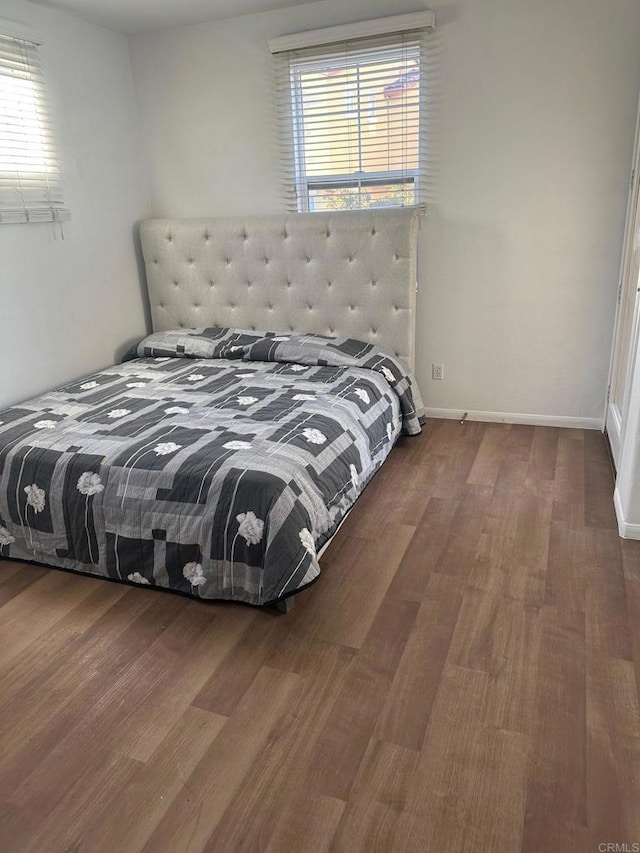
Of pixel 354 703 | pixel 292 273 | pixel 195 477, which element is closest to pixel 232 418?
pixel 195 477

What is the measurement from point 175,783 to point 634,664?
4.38 feet

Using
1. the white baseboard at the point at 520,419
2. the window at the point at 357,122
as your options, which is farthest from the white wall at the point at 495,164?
the window at the point at 357,122

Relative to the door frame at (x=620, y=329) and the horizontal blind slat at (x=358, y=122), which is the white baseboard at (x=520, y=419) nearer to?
the door frame at (x=620, y=329)

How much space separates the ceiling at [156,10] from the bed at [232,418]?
3.56 feet

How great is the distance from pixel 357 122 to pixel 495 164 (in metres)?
0.81

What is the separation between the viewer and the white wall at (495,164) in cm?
308

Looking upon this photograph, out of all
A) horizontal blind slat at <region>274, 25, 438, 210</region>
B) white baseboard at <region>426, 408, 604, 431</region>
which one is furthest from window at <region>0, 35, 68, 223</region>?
white baseboard at <region>426, 408, 604, 431</region>

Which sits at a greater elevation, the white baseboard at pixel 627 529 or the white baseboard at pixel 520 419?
the white baseboard at pixel 520 419

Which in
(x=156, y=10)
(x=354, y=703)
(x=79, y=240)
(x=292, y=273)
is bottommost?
(x=354, y=703)

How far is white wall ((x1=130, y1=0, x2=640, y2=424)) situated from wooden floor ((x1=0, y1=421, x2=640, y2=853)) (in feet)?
4.07

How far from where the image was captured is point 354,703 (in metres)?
1.73

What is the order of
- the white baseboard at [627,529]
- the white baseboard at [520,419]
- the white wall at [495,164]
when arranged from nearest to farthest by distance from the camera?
the white baseboard at [627,529] < the white wall at [495,164] < the white baseboard at [520,419]

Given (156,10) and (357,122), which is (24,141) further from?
(357,122)

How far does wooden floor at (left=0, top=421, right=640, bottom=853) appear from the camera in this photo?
4.61ft
